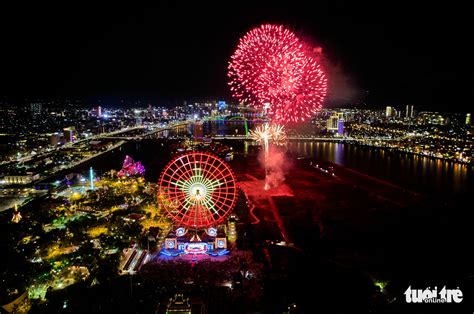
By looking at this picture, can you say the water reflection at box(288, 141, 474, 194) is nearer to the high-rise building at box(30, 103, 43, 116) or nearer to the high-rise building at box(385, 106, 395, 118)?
the high-rise building at box(385, 106, 395, 118)

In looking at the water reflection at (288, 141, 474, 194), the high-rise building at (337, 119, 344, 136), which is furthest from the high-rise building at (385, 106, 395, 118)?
the water reflection at (288, 141, 474, 194)

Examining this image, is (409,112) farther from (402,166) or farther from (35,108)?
(35,108)

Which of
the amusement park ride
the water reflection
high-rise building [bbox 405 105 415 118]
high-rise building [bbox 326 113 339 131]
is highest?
high-rise building [bbox 405 105 415 118]

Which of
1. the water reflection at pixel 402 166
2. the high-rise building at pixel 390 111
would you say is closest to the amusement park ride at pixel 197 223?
the water reflection at pixel 402 166

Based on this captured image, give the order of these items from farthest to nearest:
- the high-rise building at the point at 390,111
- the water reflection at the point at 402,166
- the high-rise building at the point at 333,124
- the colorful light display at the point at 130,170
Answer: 1. the high-rise building at the point at 390,111
2. the high-rise building at the point at 333,124
3. the water reflection at the point at 402,166
4. the colorful light display at the point at 130,170

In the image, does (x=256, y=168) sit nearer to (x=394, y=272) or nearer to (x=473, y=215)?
(x=473, y=215)

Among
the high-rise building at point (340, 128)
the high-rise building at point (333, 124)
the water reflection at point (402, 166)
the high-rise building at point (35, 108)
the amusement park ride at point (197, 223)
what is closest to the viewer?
the amusement park ride at point (197, 223)

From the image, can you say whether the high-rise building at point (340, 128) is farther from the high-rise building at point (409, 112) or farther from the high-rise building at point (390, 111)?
the high-rise building at point (390, 111)

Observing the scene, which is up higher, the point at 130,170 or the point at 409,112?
the point at 409,112

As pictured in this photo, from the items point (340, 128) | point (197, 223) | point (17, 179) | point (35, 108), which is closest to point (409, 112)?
point (340, 128)

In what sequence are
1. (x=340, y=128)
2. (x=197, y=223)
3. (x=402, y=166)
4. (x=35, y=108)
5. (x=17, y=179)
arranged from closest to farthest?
(x=197, y=223) → (x=17, y=179) → (x=402, y=166) → (x=340, y=128) → (x=35, y=108)

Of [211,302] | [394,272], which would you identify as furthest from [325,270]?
[211,302]
